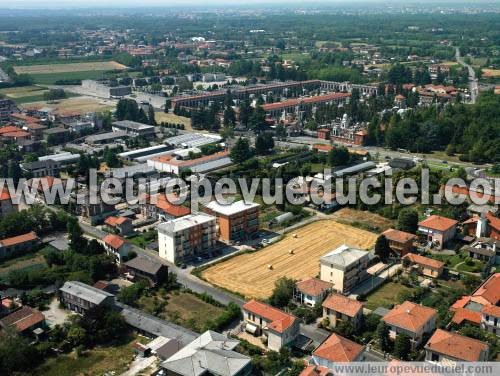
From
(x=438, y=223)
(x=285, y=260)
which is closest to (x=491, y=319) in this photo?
(x=438, y=223)

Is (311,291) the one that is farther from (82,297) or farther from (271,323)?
(82,297)

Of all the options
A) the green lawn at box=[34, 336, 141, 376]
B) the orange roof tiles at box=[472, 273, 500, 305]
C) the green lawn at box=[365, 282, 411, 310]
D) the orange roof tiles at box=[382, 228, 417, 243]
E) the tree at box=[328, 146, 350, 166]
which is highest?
the tree at box=[328, 146, 350, 166]

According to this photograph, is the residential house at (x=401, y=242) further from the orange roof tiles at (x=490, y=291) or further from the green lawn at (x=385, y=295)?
the orange roof tiles at (x=490, y=291)

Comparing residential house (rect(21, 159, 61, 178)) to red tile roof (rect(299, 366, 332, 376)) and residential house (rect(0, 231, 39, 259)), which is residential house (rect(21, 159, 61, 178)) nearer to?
residential house (rect(0, 231, 39, 259))

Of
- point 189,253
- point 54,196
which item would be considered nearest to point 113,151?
point 54,196

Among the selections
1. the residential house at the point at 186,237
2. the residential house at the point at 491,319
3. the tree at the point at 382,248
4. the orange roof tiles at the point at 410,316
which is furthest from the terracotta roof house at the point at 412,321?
the residential house at the point at 186,237

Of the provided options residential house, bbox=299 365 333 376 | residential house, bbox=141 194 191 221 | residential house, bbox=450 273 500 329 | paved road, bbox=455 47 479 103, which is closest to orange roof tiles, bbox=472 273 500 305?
residential house, bbox=450 273 500 329
